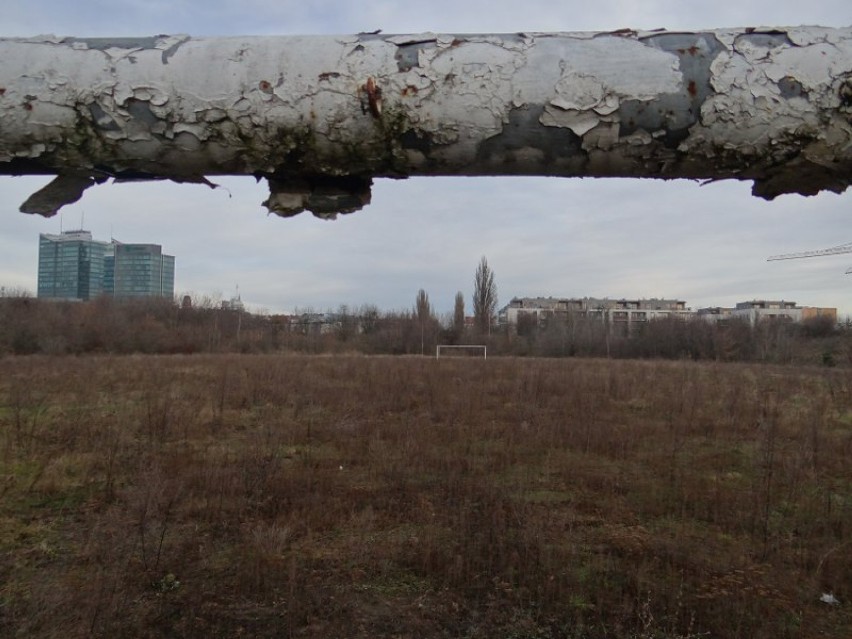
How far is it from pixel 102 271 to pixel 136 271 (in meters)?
2.74

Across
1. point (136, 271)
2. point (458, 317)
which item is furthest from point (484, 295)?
point (136, 271)

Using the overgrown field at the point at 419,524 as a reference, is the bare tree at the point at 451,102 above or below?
above

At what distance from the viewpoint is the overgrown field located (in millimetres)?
3389

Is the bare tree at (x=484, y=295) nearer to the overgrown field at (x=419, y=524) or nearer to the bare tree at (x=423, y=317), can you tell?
the bare tree at (x=423, y=317)

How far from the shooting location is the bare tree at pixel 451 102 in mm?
1210

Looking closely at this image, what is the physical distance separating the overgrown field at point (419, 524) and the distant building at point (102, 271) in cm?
4400

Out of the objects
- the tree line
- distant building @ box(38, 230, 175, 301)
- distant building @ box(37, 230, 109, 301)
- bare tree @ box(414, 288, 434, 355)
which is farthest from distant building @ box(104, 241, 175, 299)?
bare tree @ box(414, 288, 434, 355)

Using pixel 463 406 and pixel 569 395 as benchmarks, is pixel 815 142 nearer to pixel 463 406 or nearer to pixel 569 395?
pixel 463 406

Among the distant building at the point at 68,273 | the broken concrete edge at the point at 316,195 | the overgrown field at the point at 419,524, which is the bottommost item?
the overgrown field at the point at 419,524

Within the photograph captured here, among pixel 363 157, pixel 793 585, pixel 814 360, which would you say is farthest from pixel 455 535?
pixel 814 360

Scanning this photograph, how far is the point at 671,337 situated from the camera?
38.5 meters

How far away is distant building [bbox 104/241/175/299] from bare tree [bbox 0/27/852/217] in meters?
54.0

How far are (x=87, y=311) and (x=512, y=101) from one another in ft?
132

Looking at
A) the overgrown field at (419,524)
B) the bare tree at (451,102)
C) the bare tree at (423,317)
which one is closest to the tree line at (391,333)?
the bare tree at (423,317)
